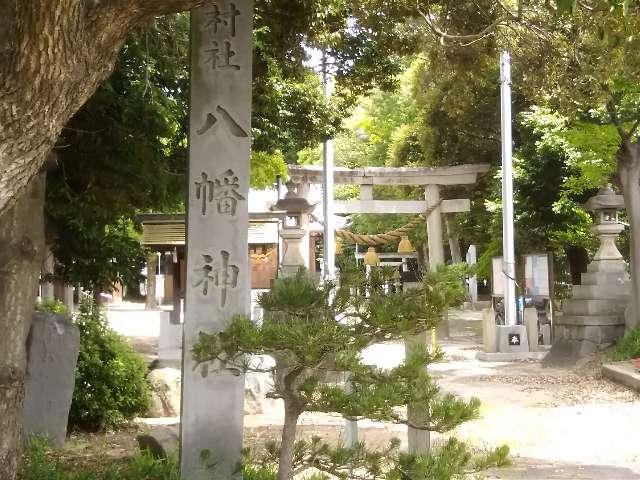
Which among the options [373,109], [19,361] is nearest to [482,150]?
[373,109]

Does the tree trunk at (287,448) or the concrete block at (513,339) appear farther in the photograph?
the concrete block at (513,339)

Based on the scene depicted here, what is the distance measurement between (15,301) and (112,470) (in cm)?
144

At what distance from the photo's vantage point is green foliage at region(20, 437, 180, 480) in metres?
5.23

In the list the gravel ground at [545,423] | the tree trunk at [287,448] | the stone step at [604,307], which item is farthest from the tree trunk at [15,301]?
the stone step at [604,307]

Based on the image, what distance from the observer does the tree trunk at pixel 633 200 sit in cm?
1303

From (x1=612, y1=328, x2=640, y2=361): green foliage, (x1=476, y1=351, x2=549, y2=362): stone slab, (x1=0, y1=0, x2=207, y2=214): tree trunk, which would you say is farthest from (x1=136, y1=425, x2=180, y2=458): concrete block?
(x1=476, y1=351, x2=549, y2=362): stone slab

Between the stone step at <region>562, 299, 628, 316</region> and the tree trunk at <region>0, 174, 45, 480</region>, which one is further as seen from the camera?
the stone step at <region>562, 299, 628, 316</region>

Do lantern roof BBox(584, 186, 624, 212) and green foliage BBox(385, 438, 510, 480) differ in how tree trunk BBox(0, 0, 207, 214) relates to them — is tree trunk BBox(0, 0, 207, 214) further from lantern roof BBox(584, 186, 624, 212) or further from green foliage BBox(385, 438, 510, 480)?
lantern roof BBox(584, 186, 624, 212)

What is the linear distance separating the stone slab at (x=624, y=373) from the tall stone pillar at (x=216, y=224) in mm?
7281

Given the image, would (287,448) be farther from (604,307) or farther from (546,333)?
(546,333)

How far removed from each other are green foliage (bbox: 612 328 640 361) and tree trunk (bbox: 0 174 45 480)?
1021 cm

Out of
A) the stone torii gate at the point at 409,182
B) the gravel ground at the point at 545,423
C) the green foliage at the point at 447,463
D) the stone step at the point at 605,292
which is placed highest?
the stone torii gate at the point at 409,182

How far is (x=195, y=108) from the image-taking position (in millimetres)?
5367

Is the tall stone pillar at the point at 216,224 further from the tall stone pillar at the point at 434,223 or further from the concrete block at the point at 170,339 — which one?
the tall stone pillar at the point at 434,223
